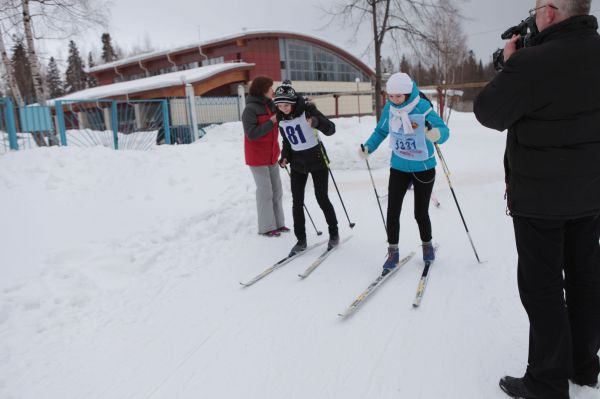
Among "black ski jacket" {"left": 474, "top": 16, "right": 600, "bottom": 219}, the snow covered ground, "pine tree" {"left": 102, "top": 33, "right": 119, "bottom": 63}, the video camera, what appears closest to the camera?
"black ski jacket" {"left": 474, "top": 16, "right": 600, "bottom": 219}

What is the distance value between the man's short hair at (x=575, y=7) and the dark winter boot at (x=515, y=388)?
179 cm

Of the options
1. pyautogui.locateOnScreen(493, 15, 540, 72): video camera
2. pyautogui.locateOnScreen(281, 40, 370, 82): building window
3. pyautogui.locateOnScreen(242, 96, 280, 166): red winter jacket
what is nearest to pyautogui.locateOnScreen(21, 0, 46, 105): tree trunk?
pyautogui.locateOnScreen(242, 96, 280, 166): red winter jacket

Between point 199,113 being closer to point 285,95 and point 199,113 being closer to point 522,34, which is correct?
point 285,95

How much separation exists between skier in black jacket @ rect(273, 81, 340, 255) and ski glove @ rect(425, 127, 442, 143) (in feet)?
3.79

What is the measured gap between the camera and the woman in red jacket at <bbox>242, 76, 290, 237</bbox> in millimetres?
4938

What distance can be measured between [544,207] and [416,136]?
1.92 metres

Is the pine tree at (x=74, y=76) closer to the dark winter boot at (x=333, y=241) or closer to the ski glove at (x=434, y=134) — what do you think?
the dark winter boot at (x=333, y=241)

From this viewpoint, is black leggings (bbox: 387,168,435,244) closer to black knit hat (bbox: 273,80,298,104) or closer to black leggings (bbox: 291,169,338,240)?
black leggings (bbox: 291,169,338,240)

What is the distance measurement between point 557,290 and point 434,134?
1826 millimetres

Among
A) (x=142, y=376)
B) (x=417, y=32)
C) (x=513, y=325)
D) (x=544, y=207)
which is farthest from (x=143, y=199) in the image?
(x=417, y=32)

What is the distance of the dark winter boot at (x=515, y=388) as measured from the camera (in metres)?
2.17

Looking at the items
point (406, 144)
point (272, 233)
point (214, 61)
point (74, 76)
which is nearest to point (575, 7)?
point (406, 144)

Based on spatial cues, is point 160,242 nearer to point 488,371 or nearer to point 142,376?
point 142,376

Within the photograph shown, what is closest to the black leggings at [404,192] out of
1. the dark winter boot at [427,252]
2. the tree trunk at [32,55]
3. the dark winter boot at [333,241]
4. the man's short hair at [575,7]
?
the dark winter boot at [427,252]
